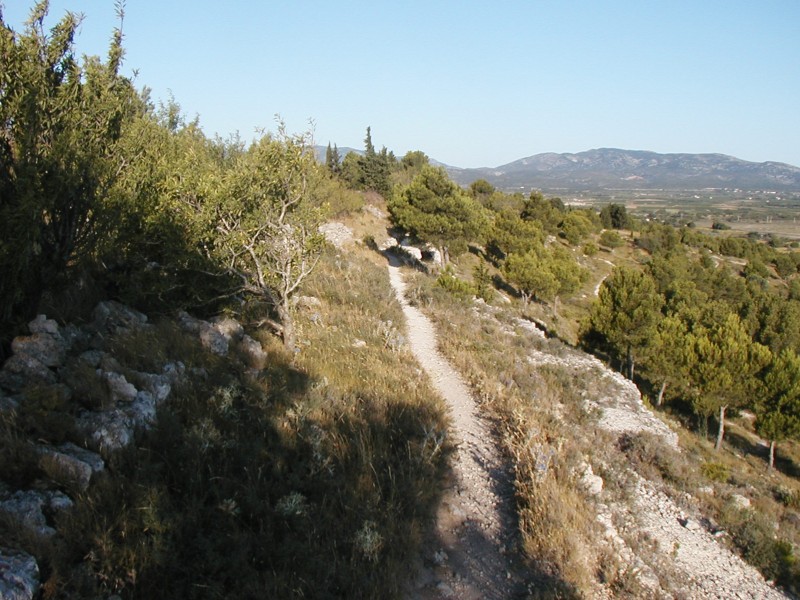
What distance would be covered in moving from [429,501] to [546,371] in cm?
949

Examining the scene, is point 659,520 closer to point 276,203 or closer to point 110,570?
point 110,570

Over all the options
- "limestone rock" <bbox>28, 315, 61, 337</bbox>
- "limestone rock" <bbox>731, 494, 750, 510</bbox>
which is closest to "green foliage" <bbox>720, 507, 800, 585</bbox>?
"limestone rock" <bbox>731, 494, 750, 510</bbox>

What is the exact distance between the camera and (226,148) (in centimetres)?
2594

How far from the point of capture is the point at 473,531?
21.5ft

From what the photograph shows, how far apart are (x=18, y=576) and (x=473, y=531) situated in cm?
496

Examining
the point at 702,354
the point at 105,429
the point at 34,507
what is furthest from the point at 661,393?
the point at 34,507

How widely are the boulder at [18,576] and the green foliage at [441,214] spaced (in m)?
30.2

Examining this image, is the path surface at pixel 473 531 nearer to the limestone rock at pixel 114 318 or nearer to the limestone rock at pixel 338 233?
the limestone rock at pixel 114 318

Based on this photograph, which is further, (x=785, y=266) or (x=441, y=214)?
(x=785, y=266)

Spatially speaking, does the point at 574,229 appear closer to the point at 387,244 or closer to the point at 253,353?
the point at 387,244

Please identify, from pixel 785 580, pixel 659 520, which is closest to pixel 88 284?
pixel 659 520

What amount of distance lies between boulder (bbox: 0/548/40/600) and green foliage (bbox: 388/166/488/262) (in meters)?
30.2

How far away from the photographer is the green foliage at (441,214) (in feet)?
108

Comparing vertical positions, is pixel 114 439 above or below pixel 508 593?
above
